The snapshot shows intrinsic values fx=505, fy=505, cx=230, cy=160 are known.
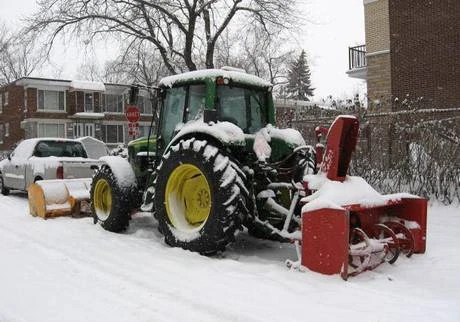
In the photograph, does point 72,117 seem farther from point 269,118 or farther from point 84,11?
point 269,118

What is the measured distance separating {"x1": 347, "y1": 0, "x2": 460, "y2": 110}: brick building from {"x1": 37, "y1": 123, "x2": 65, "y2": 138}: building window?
2904 centimetres

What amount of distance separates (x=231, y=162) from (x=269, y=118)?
174 centimetres

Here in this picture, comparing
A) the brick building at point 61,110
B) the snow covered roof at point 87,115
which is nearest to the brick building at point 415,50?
the brick building at point 61,110

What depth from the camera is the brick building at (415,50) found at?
19312mm

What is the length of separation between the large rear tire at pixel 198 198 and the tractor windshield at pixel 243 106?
848 millimetres

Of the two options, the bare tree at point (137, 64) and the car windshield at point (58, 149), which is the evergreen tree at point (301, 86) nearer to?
the bare tree at point (137, 64)

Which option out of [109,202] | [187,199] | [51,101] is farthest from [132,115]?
[51,101]

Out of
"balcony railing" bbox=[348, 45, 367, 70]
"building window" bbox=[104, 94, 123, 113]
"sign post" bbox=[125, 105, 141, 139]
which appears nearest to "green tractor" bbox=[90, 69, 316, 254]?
"sign post" bbox=[125, 105, 141, 139]

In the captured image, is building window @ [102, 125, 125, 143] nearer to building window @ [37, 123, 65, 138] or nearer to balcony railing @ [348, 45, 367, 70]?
building window @ [37, 123, 65, 138]

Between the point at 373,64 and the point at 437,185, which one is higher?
the point at 373,64

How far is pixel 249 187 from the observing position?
6.27 metres

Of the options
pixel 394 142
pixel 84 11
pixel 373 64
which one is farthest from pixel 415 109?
pixel 84 11

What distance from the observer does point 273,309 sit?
423 cm

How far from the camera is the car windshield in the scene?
12758 mm
